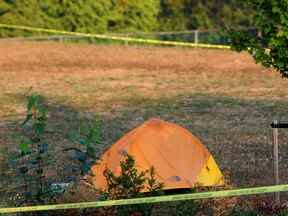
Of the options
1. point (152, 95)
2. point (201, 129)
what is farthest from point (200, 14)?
point (201, 129)

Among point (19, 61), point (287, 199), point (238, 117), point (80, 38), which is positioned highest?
point (80, 38)

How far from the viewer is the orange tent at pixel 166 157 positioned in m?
8.34

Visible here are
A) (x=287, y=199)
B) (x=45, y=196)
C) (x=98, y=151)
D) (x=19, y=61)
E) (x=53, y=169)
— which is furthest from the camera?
(x=19, y=61)

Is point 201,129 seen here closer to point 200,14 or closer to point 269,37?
point 269,37

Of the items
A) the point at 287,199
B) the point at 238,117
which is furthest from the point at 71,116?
the point at 287,199

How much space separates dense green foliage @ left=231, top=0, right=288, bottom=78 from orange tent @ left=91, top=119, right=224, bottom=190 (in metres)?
1.29

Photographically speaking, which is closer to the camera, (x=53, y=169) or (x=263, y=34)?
(x=263, y=34)

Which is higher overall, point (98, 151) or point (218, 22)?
point (218, 22)

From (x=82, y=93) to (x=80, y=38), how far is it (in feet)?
39.7

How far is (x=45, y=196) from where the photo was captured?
24.4 ft

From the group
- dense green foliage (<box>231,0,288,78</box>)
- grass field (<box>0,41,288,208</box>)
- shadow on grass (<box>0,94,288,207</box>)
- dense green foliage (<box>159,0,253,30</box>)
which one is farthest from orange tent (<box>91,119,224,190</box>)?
dense green foliage (<box>159,0,253,30</box>)

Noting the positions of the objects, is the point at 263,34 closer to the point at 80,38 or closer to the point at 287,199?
the point at 287,199

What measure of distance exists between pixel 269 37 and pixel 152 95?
30.0 feet

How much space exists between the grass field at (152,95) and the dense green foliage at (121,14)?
4.75 metres
